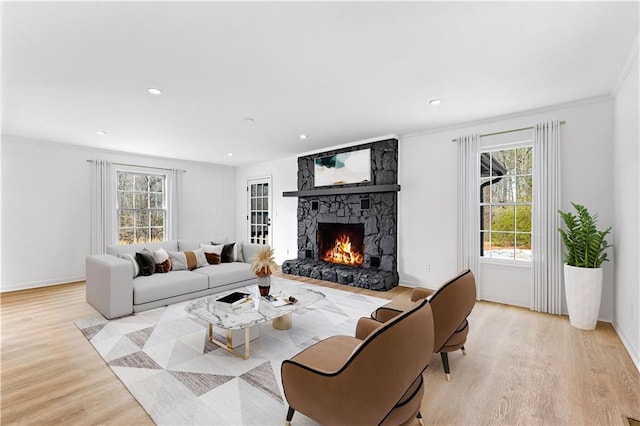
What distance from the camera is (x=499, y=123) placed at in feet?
13.8

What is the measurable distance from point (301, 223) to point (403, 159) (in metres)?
2.59

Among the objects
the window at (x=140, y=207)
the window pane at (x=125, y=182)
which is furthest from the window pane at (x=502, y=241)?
the window pane at (x=125, y=182)

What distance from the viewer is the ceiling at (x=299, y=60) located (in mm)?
1967

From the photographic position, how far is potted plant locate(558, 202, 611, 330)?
322cm

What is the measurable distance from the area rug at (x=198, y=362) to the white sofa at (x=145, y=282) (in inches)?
6.2

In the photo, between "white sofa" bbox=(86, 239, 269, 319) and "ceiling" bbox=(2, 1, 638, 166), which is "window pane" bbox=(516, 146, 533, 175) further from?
"white sofa" bbox=(86, 239, 269, 319)

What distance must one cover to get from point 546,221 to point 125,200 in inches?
293

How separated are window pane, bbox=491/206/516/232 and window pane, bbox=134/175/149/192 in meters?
6.82

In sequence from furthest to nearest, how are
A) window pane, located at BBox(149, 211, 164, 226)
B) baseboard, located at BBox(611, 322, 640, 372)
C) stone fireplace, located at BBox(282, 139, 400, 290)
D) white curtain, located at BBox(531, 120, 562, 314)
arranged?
window pane, located at BBox(149, 211, 164, 226) < stone fireplace, located at BBox(282, 139, 400, 290) < white curtain, located at BBox(531, 120, 562, 314) < baseboard, located at BBox(611, 322, 640, 372)

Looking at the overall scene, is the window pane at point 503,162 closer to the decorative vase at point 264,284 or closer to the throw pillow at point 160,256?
the decorative vase at point 264,284

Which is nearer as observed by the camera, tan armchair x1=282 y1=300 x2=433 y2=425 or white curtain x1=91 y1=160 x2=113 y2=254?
tan armchair x1=282 y1=300 x2=433 y2=425

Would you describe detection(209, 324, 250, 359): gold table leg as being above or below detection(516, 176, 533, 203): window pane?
below

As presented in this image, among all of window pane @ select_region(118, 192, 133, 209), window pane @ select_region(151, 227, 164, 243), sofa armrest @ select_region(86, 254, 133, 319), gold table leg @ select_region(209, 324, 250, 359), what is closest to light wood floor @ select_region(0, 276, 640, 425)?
sofa armrest @ select_region(86, 254, 133, 319)

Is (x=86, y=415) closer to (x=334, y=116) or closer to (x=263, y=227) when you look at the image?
(x=334, y=116)
